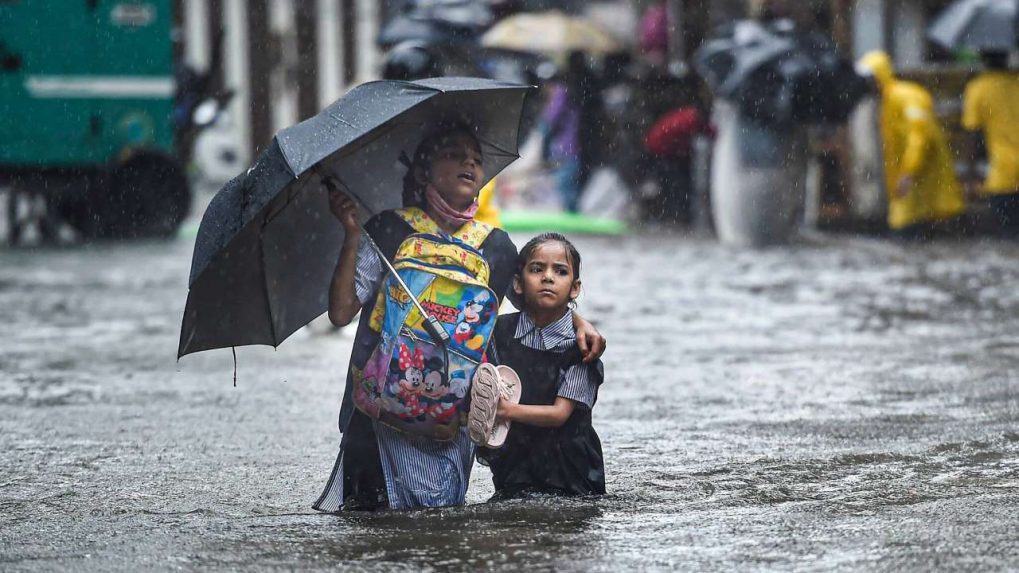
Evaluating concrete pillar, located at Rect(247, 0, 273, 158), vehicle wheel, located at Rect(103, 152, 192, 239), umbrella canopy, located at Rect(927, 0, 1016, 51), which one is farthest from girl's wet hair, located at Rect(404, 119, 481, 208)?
concrete pillar, located at Rect(247, 0, 273, 158)

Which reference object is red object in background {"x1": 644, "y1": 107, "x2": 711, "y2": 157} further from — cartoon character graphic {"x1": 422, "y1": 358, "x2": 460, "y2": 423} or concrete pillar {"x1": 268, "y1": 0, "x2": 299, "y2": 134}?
concrete pillar {"x1": 268, "y1": 0, "x2": 299, "y2": 134}

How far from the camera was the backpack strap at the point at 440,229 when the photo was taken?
5.80 m

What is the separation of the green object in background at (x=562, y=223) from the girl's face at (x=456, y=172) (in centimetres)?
1455

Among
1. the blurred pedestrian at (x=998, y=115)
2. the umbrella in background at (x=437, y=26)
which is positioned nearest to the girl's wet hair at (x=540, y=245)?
the umbrella in background at (x=437, y=26)

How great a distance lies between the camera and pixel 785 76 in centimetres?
1731

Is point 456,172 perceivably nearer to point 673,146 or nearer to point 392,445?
point 392,445

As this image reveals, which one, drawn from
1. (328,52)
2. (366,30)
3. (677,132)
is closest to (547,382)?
(677,132)

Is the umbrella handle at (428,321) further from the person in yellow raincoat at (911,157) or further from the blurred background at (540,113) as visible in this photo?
the person in yellow raincoat at (911,157)

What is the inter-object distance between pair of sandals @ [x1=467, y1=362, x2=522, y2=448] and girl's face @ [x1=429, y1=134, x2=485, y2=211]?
1.74 feet

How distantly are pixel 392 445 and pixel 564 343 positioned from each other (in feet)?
1.98

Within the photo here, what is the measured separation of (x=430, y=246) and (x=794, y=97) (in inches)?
472

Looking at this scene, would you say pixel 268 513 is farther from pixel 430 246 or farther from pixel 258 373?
pixel 258 373

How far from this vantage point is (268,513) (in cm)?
618

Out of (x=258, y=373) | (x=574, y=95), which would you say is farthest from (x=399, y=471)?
(x=574, y=95)
